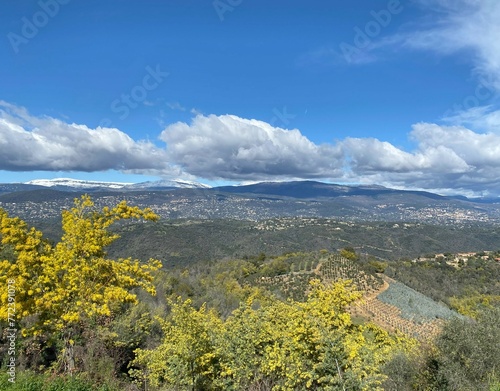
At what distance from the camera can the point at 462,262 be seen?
116812mm

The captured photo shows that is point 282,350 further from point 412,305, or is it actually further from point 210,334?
point 412,305

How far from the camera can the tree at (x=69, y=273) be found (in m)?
11.9

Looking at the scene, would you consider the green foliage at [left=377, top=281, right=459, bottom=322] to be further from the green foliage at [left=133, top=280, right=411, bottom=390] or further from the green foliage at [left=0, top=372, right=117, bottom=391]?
the green foliage at [left=0, top=372, right=117, bottom=391]

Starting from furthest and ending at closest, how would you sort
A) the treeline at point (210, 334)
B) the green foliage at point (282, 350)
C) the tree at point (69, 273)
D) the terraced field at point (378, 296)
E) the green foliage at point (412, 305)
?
the green foliage at point (412, 305), the terraced field at point (378, 296), the tree at point (69, 273), the treeline at point (210, 334), the green foliage at point (282, 350)

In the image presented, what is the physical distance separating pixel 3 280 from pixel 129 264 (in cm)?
411

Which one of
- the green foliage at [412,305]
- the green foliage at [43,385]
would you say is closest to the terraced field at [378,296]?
the green foliage at [412,305]

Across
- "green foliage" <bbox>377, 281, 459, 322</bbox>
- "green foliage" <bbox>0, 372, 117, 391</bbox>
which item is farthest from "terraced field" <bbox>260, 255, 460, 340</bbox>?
"green foliage" <bbox>0, 372, 117, 391</bbox>

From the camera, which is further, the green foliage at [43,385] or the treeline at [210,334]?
the treeline at [210,334]

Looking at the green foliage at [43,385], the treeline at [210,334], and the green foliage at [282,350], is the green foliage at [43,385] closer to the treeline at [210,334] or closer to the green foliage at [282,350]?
the treeline at [210,334]

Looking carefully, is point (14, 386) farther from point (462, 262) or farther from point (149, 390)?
point (462, 262)

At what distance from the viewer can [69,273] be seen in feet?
40.0

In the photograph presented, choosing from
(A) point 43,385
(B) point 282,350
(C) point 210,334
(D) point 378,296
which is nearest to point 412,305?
(D) point 378,296

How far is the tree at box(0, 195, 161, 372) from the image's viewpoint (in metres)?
11.9

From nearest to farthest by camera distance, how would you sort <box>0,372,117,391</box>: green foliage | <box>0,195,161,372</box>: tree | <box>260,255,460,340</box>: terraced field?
1. <box>0,372,117,391</box>: green foliage
2. <box>0,195,161,372</box>: tree
3. <box>260,255,460,340</box>: terraced field
